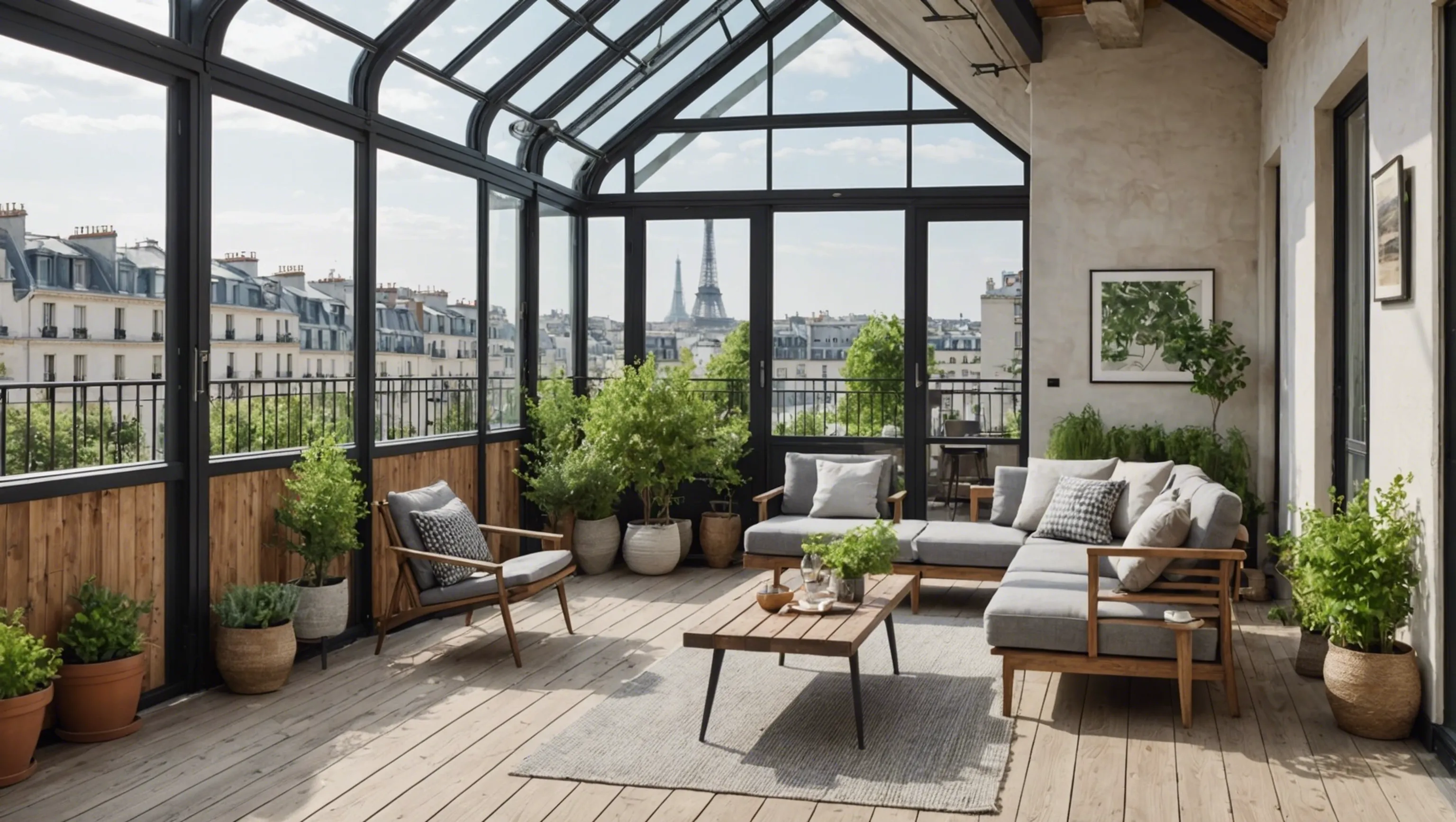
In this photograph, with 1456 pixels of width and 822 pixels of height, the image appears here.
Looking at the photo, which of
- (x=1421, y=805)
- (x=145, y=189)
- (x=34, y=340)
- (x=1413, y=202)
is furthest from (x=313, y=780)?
(x=1413, y=202)

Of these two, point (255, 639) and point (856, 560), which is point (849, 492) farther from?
point (255, 639)

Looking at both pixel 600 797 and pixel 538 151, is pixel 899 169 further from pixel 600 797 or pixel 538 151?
pixel 600 797

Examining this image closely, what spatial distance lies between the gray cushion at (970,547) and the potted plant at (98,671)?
4.29 meters

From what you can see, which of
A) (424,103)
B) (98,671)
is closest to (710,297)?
(424,103)

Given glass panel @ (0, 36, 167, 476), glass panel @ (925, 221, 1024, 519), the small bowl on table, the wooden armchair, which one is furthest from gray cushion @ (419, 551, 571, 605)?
glass panel @ (925, 221, 1024, 519)

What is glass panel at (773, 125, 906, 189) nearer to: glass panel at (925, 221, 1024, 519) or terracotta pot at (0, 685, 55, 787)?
glass panel at (925, 221, 1024, 519)

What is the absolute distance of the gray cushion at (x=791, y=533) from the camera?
24.3 feet

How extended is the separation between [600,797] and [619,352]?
19.4 ft

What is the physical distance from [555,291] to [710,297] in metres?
1.23

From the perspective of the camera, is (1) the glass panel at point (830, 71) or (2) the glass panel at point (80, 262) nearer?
(2) the glass panel at point (80, 262)

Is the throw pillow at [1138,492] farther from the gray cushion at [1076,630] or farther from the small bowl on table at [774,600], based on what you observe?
the small bowl on table at [774,600]

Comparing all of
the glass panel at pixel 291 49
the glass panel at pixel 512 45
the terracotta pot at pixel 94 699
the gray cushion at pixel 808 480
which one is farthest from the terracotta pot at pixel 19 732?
the gray cushion at pixel 808 480

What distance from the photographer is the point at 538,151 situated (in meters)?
8.63

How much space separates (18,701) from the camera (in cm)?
396
